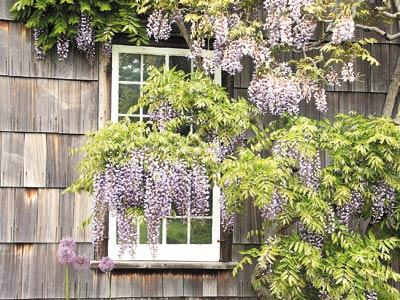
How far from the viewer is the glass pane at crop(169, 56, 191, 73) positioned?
539cm

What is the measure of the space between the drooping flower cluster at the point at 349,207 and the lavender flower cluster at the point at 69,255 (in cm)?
178

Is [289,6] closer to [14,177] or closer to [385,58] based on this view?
[385,58]

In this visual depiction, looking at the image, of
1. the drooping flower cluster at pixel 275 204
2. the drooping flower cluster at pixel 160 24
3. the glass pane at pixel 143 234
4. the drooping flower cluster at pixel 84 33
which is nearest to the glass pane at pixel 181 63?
the drooping flower cluster at pixel 160 24

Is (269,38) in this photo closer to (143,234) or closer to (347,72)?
(347,72)

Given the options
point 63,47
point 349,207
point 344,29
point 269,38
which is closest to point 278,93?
point 269,38

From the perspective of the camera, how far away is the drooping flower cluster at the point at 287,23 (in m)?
4.75

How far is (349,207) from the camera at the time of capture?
462 centimetres

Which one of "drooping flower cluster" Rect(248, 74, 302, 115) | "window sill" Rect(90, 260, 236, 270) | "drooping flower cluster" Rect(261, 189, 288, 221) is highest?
"drooping flower cluster" Rect(248, 74, 302, 115)

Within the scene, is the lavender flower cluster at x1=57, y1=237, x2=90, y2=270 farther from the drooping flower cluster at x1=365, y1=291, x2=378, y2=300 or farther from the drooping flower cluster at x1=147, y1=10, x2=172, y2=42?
the drooping flower cluster at x1=365, y1=291, x2=378, y2=300

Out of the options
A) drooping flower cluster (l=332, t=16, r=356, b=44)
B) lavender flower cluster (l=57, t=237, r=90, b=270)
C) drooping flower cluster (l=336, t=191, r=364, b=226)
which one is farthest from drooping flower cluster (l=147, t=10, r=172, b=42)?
drooping flower cluster (l=336, t=191, r=364, b=226)

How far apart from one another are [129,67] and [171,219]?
124cm

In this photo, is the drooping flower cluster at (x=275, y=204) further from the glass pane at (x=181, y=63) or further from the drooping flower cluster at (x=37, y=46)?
the drooping flower cluster at (x=37, y=46)

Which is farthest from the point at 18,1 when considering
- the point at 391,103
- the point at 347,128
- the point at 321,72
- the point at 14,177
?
the point at 391,103

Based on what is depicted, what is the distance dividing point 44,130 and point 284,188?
6.23ft
